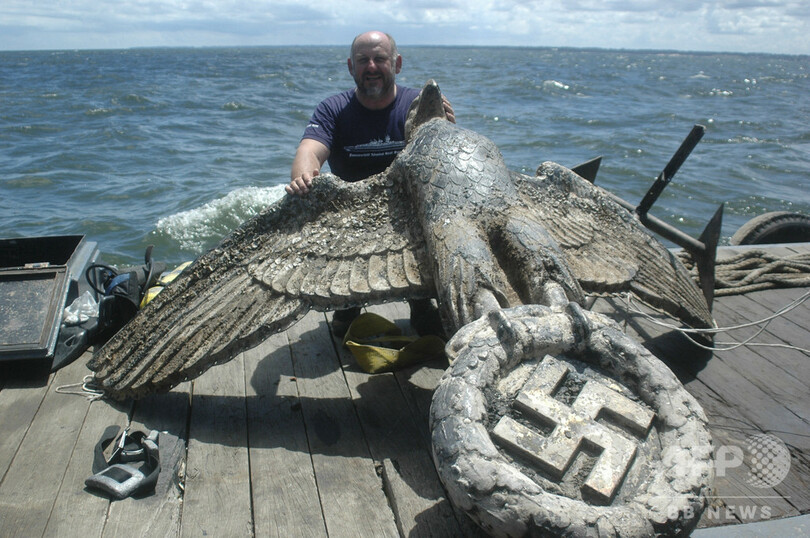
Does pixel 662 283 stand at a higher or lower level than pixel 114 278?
higher

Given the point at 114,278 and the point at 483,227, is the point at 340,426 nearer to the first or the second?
the point at 483,227

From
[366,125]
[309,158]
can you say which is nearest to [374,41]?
[366,125]

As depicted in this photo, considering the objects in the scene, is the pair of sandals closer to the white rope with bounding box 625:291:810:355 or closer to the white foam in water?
the white rope with bounding box 625:291:810:355

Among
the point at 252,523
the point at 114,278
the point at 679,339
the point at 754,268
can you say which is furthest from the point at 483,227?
the point at 754,268

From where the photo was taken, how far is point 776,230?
5.75m

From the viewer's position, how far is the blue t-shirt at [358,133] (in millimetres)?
4047

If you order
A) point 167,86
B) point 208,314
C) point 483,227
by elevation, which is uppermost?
point 483,227

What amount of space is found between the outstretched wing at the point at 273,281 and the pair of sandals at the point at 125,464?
0.22 meters

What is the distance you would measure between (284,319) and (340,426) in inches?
27.1

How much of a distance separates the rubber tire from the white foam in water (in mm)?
6383

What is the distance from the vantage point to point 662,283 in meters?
3.16

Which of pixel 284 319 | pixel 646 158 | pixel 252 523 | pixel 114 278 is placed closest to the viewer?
pixel 252 523

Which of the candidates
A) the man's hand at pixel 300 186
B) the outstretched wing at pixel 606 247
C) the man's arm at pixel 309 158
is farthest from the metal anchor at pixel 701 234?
the man's hand at pixel 300 186

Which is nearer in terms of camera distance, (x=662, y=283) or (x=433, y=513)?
(x=433, y=513)
